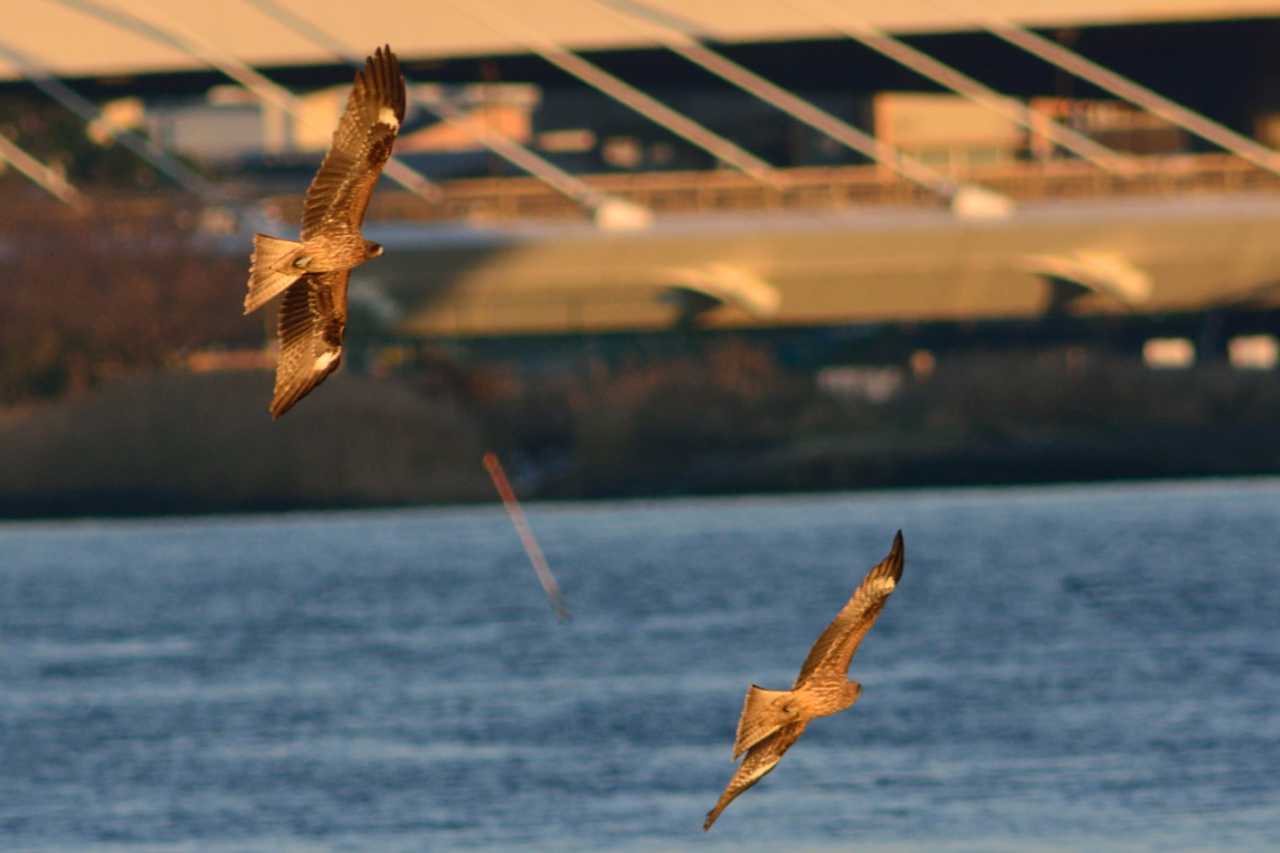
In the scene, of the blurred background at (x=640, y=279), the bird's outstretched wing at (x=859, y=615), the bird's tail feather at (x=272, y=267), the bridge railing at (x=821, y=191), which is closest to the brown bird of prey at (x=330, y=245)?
the bird's tail feather at (x=272, y=267)

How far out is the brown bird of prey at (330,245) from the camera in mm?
16688

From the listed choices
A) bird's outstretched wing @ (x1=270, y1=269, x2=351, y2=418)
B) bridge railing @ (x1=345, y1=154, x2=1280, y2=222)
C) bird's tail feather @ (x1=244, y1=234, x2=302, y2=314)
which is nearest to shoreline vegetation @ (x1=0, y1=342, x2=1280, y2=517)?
bridge railing @ (x1=345, y1=154, x2=1280, y2=222)

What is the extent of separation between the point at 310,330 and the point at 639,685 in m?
28.2

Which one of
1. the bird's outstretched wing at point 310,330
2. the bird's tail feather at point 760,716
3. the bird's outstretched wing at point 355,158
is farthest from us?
the bird's tail feather at point 760,716

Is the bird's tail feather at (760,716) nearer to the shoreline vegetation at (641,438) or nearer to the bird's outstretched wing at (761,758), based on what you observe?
the bird's outstretched wing at (761,758)

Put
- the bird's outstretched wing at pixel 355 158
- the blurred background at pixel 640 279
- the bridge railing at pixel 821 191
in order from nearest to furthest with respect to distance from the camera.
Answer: the bird's outstretched wing at pixel 355 158
the blurred background at pixel 640 279
the bridge railing at pixel 821 191

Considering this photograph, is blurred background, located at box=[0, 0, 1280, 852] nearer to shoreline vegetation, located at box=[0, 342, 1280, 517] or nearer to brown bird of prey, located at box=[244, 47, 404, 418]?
shoreline vegetation, located at box=[0, 342, 1280, 517]

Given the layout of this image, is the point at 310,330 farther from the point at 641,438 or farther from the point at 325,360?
the point at 641,438

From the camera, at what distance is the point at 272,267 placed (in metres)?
16.7

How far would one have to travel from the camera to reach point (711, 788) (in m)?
34.8

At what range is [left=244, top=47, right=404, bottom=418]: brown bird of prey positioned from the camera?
16.7 metres

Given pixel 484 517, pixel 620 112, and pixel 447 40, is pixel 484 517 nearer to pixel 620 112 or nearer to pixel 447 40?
pixel 447 40

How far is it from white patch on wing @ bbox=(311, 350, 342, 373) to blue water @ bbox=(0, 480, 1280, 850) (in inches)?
538

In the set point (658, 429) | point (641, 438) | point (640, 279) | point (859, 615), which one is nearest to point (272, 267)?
point (859, 615)
